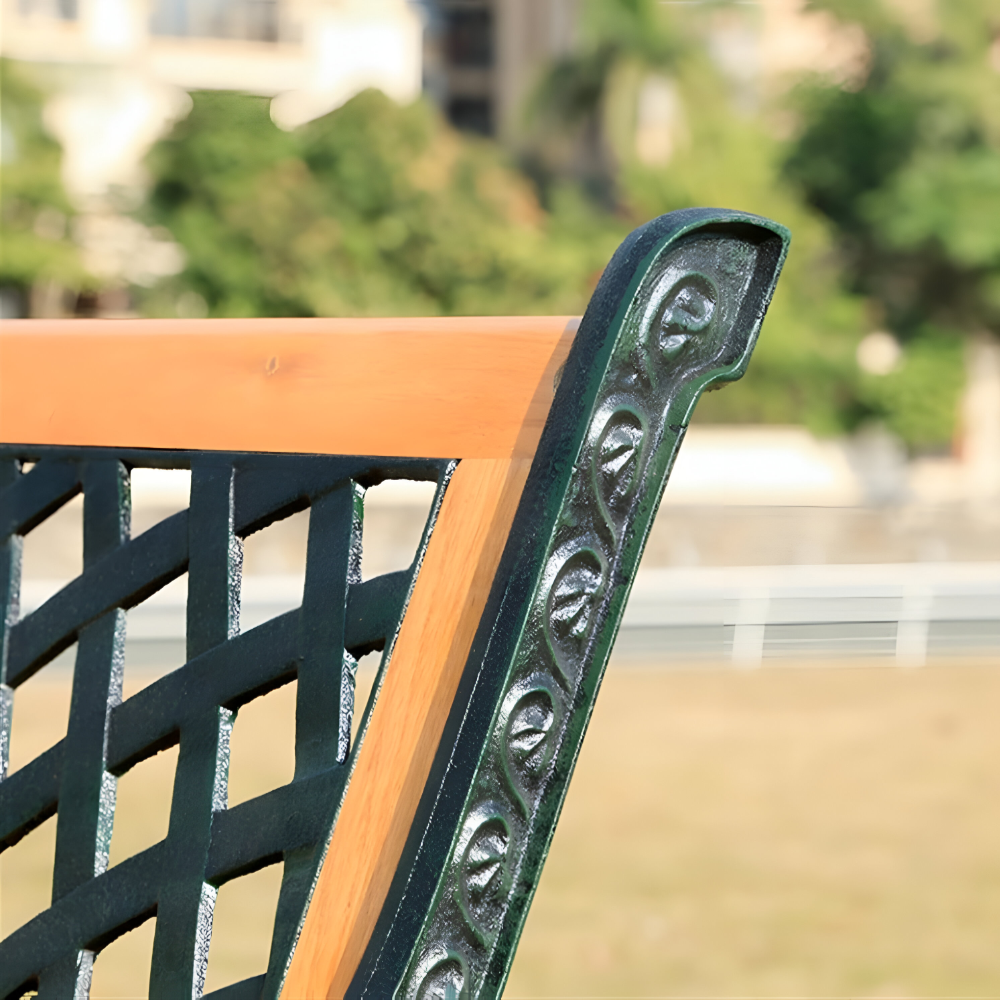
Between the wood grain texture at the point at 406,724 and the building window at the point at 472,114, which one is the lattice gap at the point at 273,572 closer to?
the wood grain texture at the point at 406,724

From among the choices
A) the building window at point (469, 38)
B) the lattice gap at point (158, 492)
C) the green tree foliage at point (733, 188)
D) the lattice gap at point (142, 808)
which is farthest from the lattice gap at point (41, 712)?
the building window at point (469, 38)

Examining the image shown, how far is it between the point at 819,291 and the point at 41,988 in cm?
1890

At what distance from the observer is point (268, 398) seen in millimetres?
833

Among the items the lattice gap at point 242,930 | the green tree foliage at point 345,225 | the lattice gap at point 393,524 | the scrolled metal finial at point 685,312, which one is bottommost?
the scrolled metal finial at point 685,312

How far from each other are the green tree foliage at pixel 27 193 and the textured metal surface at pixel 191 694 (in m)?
17.4

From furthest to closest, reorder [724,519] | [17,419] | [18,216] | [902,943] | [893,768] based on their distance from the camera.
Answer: [18,216] → [724,519] → [893,768] → [902,943] → [17,419]

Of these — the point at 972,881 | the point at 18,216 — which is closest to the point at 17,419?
the point at 972,881

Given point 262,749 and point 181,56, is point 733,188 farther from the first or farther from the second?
point 262,749

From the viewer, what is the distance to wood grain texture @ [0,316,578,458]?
75 cm

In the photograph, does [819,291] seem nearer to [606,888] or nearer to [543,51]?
[543,51]

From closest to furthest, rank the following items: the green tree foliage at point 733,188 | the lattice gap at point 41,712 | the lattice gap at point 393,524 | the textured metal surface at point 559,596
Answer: the textured metal surface at point 559,596
the lattice gap at point 41,712
the lattice gap at point 393,524
the green tree foliage at point 733,188

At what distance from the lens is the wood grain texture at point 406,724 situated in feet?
2.37

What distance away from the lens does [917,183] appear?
59.2ft

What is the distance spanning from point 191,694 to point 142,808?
18.5 ft
